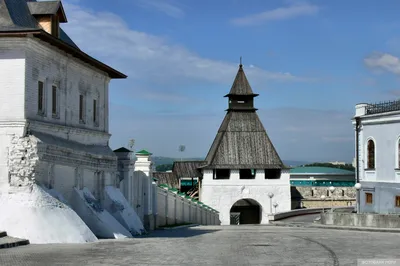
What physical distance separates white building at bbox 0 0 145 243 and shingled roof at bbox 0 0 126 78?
0.03m

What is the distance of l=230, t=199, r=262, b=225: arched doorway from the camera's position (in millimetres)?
56438

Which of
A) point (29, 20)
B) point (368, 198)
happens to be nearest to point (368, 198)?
point (368, 198)

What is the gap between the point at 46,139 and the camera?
1950cm

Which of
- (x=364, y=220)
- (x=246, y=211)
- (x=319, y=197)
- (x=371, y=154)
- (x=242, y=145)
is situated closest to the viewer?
(x=364, y=220)

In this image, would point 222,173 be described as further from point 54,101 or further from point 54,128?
point 54,128

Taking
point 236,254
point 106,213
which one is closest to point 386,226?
point 106,213

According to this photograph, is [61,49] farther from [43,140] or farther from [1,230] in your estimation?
[1,230]

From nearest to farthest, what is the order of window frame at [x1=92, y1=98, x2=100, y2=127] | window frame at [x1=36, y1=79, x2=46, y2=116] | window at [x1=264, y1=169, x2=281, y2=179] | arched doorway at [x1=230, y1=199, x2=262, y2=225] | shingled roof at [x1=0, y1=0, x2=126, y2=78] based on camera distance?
shingled roof at [x1=0, y1=0, x2=126, y2=78], window frame at [x1=36, y1=79, x2=46, y2=116], window frame at [x1=92, y1=98, x2=100, y2=127], window at [x1=264, y1=169, x2=281, y2=179], arched doorway at [x1=230, y1=199, x2=262, y2=225]

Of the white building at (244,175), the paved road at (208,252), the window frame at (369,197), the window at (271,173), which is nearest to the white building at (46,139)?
the paved road at (208,252)

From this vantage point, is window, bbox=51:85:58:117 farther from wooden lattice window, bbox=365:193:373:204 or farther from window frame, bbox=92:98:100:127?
wooden lattice window, bbox=365:193:373:204

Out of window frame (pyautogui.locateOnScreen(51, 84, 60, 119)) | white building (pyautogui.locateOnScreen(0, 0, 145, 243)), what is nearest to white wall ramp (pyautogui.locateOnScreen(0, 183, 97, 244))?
white building (pyautogui.locateOnScreen(0, 0, 145, 243))

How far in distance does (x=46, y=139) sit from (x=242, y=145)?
36293 millimetres

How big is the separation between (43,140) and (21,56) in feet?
8.32

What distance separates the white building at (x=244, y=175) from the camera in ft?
173
